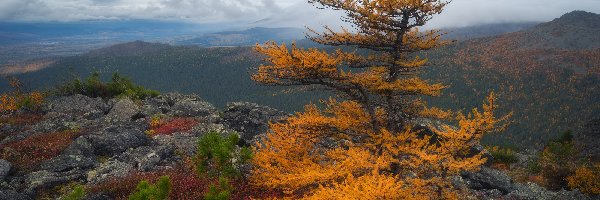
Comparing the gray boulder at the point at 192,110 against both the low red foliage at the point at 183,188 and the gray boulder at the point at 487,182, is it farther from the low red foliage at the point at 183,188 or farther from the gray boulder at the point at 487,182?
the gray boulder at the point at 487,182

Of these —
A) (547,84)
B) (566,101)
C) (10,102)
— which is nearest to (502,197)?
(10,102)

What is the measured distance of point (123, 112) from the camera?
108 feet

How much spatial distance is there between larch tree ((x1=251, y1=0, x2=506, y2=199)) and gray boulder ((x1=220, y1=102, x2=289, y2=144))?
41.1 ft

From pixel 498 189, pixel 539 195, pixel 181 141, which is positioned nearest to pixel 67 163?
pixel 181 141

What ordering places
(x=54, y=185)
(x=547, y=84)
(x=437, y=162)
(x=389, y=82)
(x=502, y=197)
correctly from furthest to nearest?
(x=547, y=84), (x=502, y=197), (x=54, y=185), (x=389, y=82), (x=437, y=162)

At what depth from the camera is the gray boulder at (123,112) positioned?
1243 inches

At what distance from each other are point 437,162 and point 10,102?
40.1 meters

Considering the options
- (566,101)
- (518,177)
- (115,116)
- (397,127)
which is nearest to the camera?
(397,127)

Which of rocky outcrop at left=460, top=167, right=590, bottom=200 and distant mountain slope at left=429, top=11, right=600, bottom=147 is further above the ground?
rocky outcrop at left=460, top=167, right=590, bottom=200

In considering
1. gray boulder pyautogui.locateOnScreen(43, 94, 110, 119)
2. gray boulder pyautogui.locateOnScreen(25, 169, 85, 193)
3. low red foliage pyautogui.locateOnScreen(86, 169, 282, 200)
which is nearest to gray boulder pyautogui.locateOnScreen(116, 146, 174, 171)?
gray boulder pyautogui.locateOnScreen(25, 169, 85, 193)

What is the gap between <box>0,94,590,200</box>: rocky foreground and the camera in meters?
19.0

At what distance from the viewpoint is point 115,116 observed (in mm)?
31969

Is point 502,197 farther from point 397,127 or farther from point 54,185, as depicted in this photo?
point 54,185

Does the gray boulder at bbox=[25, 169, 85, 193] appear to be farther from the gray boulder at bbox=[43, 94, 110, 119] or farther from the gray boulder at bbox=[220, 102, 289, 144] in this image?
the gray boulder at bbox=[43, 94, 110, 119]
